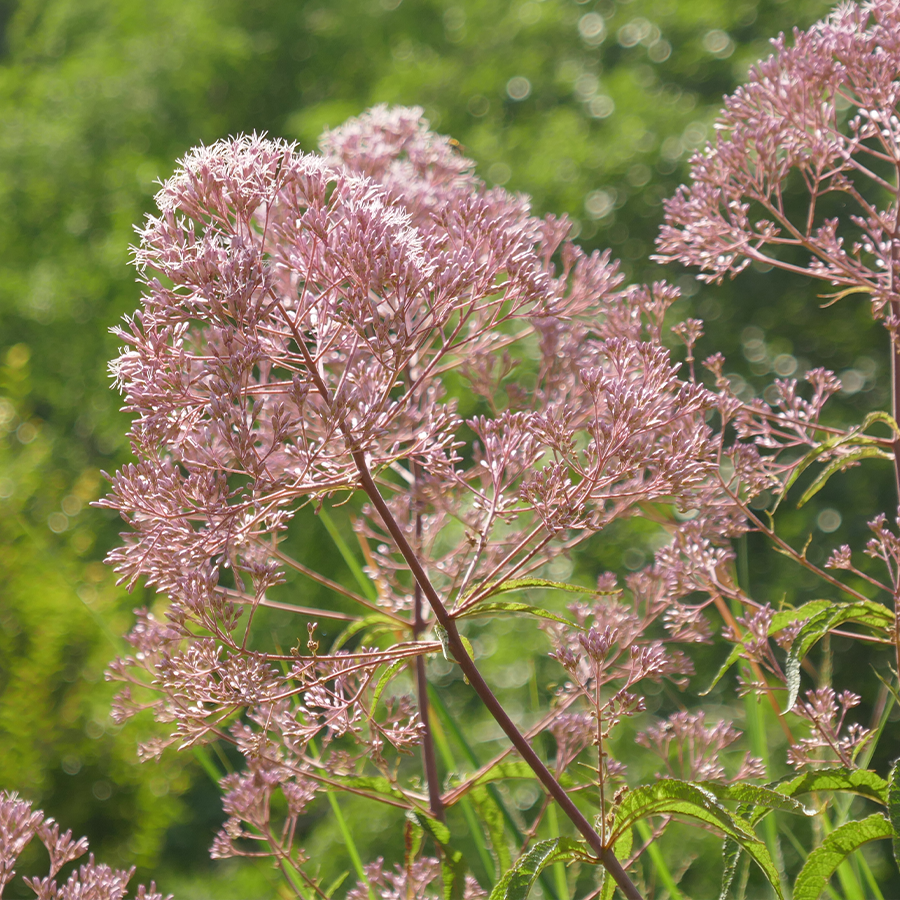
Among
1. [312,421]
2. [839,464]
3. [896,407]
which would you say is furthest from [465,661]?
[896,407]

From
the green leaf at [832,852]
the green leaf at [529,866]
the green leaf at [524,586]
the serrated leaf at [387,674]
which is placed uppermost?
the green leaf at [524,586]

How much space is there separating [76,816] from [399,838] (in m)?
1.77

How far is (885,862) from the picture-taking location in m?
4.48

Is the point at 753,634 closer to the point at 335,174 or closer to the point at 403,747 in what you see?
the point at 403,747

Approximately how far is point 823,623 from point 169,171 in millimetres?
8183

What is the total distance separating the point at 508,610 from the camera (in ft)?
2.55

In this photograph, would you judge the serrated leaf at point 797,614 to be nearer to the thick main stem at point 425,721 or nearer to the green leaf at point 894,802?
the green leaf at point 894,802

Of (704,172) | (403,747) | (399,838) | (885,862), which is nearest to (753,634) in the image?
(403,747)

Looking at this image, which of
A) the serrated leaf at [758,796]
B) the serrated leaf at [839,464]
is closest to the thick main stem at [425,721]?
the serrated leaf at [758,796]

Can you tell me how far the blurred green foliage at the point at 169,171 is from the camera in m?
4.39

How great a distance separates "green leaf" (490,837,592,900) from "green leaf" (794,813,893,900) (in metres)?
0.21

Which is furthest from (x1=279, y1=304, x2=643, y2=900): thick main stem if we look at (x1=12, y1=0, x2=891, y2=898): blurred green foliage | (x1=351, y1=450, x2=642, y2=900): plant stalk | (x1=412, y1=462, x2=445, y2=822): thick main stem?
(x1=12, y1=0, x2=891, y2=898): blurred green foliage

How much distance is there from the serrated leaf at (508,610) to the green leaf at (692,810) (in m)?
0.15

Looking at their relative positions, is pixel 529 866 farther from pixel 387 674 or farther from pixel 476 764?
pixel 476 764
